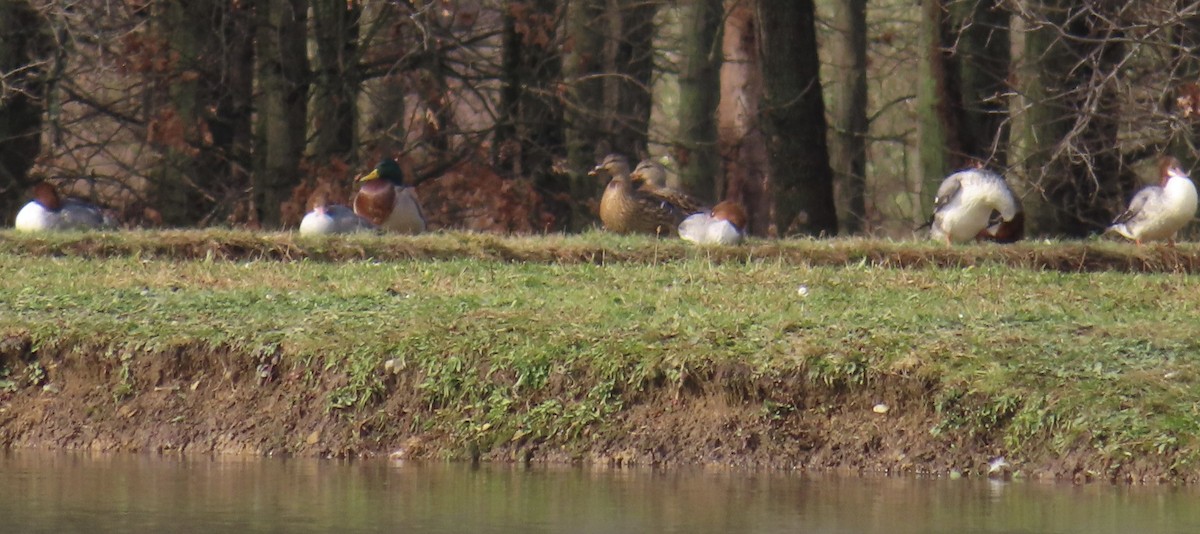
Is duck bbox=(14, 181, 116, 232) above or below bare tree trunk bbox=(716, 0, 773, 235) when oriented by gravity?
below

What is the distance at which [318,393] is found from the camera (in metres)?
8.66

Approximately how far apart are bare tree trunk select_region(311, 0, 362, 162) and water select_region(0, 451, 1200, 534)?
41.3 ft

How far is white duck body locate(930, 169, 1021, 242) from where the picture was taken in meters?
13.9

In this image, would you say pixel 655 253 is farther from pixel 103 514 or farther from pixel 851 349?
pixel 103 514

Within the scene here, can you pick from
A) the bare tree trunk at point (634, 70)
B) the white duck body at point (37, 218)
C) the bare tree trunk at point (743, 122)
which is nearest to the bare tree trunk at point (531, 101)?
the bare tree trunk at point (634, 70)

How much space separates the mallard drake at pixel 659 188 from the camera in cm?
1653

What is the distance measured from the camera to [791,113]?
1814cm

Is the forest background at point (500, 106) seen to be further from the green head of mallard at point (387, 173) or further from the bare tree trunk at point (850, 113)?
the green head of mallard at point (387, 173)

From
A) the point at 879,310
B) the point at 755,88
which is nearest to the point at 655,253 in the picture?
the point at 879,310

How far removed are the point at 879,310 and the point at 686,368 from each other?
1.81 metres

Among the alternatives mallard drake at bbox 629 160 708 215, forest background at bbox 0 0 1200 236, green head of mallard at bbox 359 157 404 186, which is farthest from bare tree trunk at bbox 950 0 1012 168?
green head of mallard at bbox 359 157 404 186

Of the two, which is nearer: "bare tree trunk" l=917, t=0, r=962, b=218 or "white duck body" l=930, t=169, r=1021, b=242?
"white duck body" l=930, t=169, r=1021, b=242

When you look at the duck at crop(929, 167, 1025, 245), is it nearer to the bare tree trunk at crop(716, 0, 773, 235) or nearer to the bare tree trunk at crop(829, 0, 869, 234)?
the bare tree trunk at crop(716, 0, 773, 235)

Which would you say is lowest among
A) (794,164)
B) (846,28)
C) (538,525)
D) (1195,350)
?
(538,525)
